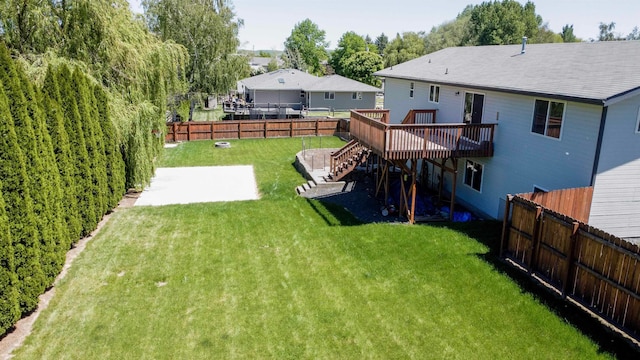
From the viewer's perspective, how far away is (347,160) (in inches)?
711

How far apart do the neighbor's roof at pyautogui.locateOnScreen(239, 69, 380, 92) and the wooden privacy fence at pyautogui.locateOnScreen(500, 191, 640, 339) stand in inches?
1224

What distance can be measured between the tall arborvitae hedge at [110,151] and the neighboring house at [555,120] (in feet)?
37.2

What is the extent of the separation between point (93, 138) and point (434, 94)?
40.7ft

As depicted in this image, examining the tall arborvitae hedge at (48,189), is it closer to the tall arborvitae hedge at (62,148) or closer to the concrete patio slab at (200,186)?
the tall arborvitae hedge at (62,148)

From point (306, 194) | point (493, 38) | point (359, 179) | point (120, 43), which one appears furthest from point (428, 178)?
point (493, 38)

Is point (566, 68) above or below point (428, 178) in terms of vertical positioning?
above

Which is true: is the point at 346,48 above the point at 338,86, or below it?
above

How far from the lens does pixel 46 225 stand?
8.66m

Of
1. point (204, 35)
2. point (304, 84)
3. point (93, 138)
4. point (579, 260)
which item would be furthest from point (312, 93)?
point (579, 260)

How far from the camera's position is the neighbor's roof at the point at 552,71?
10.4 m

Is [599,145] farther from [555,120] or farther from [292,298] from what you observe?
[292,298]

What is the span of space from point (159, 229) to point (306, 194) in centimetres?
577

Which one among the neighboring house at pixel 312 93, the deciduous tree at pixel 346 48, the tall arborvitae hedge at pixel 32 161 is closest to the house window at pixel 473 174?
the tall arborvitae hedge at pixel 32 161

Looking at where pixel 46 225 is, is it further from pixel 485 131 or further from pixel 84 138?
pixel 485 131
